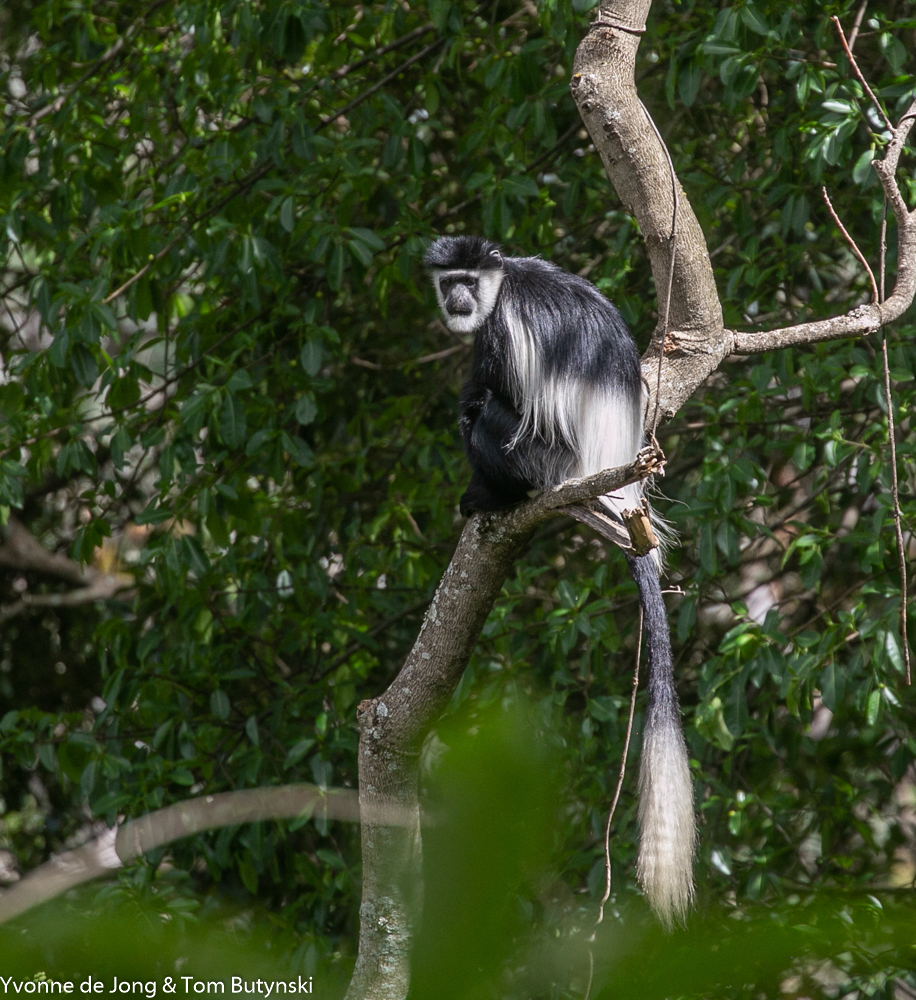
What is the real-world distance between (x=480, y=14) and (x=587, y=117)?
1.40 meters

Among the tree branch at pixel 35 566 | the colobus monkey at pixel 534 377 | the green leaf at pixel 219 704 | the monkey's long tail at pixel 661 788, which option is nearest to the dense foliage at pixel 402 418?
the green leaf at pixel 219 704

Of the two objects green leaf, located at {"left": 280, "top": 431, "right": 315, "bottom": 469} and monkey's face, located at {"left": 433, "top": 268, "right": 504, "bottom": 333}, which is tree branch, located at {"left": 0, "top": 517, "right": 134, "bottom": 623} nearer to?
green leaf, located at {"left": 280, "top": 431, "right": 315, "bottom": 469}

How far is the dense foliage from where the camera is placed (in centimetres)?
208

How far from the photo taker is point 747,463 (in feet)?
6.75

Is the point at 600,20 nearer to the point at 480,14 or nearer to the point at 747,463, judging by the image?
the point at 747,463

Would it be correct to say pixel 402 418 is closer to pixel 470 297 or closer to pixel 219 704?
pixel 470 297

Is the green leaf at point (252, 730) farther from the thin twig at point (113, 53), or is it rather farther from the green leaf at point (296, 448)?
the thin twig at point (113, 53)

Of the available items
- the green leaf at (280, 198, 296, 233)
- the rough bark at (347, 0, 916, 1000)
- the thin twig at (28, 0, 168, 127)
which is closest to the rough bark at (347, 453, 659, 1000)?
the rough bark at (347, 0, 916, 1000)

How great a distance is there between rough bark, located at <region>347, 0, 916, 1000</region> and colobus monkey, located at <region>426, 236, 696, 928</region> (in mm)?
394

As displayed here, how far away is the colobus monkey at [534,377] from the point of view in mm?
2061

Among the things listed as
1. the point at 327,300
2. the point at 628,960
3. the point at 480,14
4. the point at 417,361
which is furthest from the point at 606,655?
the point at 628,960

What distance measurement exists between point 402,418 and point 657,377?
1.39 meters

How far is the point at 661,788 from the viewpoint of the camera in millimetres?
1484

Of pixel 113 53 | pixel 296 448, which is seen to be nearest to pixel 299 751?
pixel 296 448
